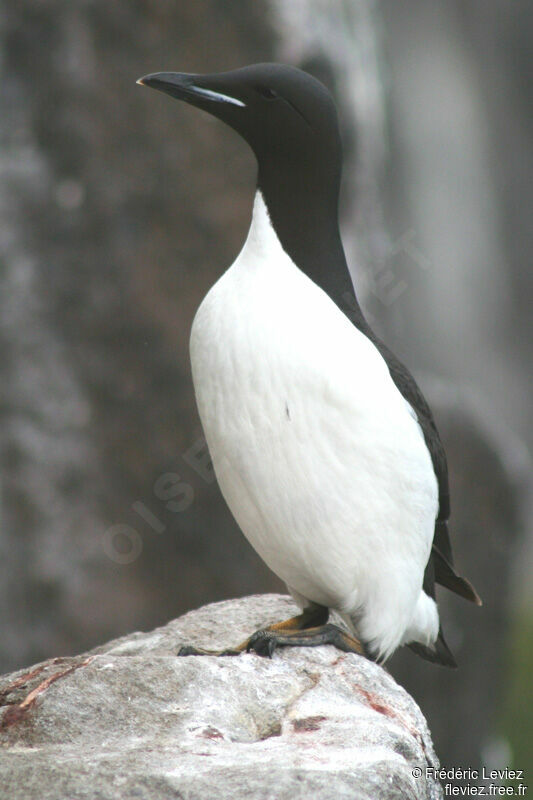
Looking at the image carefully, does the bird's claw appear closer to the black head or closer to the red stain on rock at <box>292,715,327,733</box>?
the red stain on rock at <box>292,715,327,733</box>

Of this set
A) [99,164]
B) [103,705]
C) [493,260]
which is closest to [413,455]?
[103,705]

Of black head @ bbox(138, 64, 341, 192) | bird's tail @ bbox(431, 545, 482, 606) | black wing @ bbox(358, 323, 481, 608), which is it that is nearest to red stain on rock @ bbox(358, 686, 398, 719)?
black wing @ bbox(358, 323, 481, 608)

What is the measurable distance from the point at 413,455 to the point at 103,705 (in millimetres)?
885

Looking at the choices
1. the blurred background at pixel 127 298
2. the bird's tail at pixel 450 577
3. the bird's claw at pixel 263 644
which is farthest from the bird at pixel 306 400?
the blurred background at pixel 127 298

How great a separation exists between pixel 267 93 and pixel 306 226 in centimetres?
30

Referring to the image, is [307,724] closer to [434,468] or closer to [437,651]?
[434,468]

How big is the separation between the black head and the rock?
3.58ft

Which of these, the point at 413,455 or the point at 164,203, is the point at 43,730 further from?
the point at 164,203

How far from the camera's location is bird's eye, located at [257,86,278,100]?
8.39 feet

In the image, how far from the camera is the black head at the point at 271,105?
2559mm

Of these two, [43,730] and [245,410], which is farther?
[245,410]

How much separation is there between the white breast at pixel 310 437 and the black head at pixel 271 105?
13 cm

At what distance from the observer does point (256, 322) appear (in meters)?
2.47

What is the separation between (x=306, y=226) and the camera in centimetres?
262
